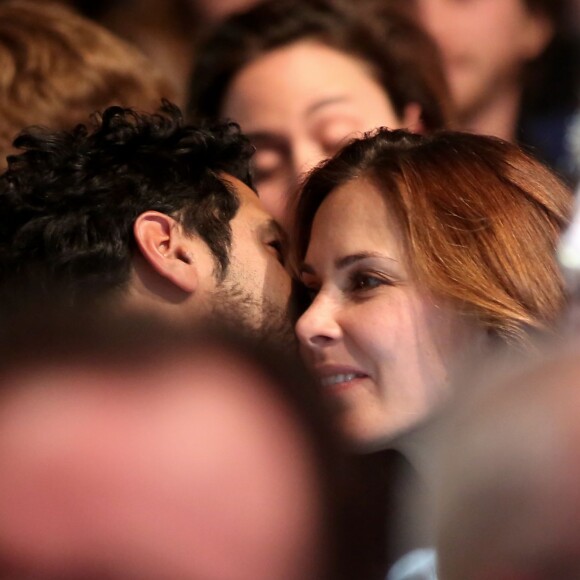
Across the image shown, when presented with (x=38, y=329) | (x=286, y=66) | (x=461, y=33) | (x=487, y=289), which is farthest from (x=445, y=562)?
(x=461, y=33)

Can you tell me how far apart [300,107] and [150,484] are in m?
0.92

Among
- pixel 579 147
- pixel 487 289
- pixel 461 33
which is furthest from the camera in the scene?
pixel 461 33

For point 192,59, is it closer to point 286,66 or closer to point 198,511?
point 286,66

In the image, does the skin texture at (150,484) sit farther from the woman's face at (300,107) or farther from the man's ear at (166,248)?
the woman's face at (300,107)

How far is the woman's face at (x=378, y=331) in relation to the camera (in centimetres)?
90

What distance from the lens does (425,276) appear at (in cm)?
92

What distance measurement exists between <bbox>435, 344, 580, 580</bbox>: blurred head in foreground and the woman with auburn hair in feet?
1.06

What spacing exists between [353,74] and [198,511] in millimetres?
1024

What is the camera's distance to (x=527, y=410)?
0.51 meters

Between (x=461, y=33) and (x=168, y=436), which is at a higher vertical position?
(x=461, y=33)

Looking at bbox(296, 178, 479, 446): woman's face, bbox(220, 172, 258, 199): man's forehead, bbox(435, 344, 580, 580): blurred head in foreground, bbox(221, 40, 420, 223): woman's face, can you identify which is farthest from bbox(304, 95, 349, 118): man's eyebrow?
bbox(435, 344, 580, 580): blurred head in foreground

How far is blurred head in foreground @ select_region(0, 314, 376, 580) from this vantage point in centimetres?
50

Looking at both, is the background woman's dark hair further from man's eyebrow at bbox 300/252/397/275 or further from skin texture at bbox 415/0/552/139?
man's eyebrow at bbox 300/252/397/275

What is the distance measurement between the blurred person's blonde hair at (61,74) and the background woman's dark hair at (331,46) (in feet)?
0.24
